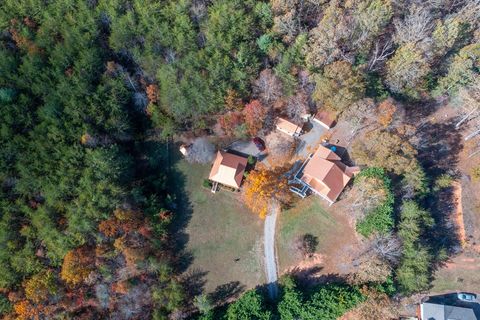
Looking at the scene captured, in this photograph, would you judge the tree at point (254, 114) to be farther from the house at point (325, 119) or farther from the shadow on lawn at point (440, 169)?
the shadow on lawn at point (440, 169)

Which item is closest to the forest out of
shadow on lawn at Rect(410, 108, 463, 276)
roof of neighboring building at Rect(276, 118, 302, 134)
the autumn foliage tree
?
shadow on lawn at Rect(410, 108, 463, 276)

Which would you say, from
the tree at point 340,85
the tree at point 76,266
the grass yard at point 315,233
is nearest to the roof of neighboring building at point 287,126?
the tree at point 340,85

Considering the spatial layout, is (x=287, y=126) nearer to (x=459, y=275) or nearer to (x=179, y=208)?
(x=179, y=208)

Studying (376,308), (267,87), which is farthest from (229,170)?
(376,308)

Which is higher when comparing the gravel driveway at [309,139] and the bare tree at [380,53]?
the bare tree at [380,53]

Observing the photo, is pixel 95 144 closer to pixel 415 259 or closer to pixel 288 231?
pixel 288 231

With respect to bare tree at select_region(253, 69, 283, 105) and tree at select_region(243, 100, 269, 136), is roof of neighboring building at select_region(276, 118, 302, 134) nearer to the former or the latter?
tree at select_region(243, 100, 269, 136)
